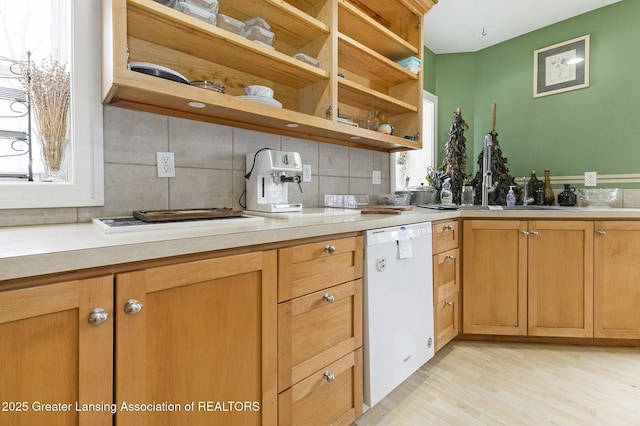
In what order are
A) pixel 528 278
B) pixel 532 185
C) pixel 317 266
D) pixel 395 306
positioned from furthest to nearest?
pixel 532 185, pixel 528 278, pixel 395 306, pixel 317 266

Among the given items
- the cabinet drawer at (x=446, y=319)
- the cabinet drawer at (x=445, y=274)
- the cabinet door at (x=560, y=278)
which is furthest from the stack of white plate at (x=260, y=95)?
the cabinet door at (x=560, y=278)

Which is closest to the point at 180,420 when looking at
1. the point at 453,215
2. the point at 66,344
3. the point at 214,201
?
the point at 66,344

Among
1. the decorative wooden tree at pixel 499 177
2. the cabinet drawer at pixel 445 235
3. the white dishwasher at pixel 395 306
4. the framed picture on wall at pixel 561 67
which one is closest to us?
the white dishwasher at pixel 395 306

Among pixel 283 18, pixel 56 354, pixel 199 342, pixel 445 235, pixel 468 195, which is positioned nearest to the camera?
pixel 56 354

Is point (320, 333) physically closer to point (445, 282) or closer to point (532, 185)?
point (445, 282)

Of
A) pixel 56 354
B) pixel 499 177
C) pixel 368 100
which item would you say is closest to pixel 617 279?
pixel 499 177

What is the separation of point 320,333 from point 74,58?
136cm

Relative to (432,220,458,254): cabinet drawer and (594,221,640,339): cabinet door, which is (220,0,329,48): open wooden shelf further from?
(594,221,640,339): cabinet door

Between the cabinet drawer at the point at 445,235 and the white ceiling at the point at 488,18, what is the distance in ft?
5.89

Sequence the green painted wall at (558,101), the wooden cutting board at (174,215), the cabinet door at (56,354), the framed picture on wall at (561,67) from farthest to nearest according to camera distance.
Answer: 1. the framed picture on wall at (561,67)
2. the green painted wall at (558,101)
3. the wooden cutting board at (174,215)
4. the cabinet door at (56,354)

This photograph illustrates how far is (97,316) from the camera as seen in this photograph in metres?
0.66

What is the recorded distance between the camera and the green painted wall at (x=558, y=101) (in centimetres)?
235

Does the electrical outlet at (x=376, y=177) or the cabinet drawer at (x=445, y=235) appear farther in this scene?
the electrical outlet at (x=376, y=177)

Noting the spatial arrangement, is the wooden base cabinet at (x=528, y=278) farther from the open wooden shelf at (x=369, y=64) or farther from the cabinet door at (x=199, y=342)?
the cabinet door at (x=199, y=342)
